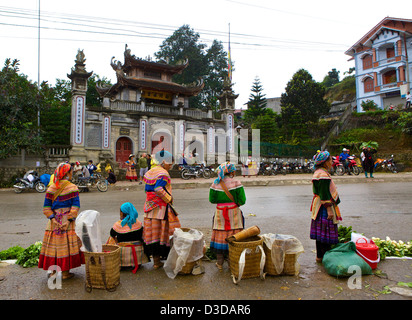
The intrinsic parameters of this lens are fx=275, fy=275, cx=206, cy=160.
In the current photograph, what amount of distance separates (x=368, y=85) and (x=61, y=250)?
130 feet

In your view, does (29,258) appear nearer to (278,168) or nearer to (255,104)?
(278,168)

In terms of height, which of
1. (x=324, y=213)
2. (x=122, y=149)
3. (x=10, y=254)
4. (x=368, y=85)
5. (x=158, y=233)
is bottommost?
(x=10, y=254)

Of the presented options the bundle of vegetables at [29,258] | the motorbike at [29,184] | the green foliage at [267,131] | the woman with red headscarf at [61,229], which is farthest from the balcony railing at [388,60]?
the bundle of vegetables at [29,258]

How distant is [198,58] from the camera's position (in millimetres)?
42469

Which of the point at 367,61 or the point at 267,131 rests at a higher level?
the point at 367,61

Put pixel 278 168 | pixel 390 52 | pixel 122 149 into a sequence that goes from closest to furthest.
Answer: pixel 122 149 → pixel 278 168 → pixel 390 52

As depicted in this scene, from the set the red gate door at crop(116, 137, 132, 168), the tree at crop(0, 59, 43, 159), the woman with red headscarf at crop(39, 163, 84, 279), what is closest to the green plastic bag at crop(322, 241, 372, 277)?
the woman with red headscarf at crop(39, 163, 84, 279)

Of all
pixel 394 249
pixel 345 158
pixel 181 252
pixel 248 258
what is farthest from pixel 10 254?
pixel 345 158

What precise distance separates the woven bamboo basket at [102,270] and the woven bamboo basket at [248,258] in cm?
138

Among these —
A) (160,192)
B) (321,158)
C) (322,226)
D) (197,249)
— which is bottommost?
(197,249)

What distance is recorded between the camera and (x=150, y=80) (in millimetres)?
25906

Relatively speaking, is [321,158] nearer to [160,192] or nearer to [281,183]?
[160,192]

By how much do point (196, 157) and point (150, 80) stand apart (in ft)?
28.0
